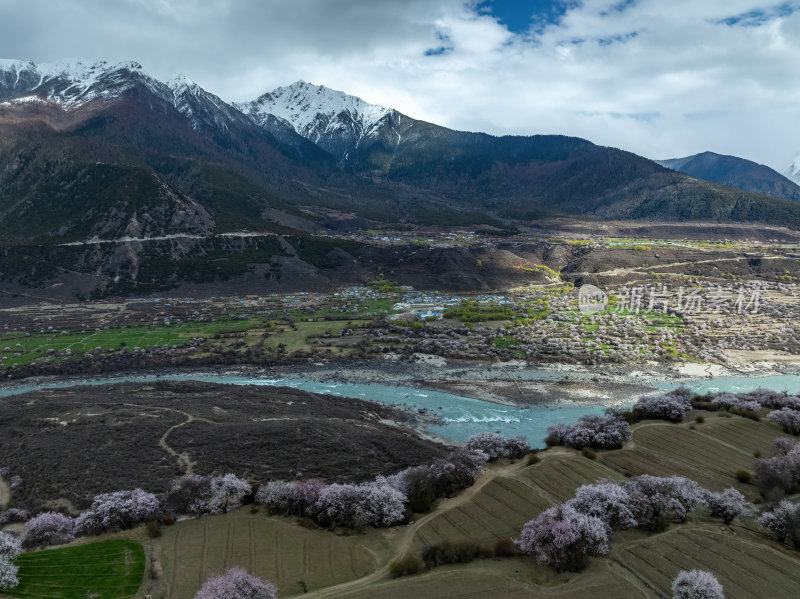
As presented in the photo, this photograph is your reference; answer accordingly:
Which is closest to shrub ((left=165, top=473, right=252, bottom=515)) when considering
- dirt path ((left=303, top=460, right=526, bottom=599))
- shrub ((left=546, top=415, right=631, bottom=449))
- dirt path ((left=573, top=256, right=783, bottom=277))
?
dirt path ((left=303, top=460, right=526, bottom=599))

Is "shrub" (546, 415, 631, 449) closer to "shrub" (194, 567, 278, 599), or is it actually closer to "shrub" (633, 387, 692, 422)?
"shrub" (633, 387, 692, 422)

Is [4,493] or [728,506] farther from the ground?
[728,506]

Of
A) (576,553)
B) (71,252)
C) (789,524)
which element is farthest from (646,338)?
(71,252)

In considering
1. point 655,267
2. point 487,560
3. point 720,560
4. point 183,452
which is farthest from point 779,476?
point 655,267

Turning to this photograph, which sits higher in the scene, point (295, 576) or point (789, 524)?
point (789, 524)

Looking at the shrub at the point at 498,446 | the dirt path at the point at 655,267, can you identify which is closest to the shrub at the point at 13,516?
the shrub at the point at 498,446

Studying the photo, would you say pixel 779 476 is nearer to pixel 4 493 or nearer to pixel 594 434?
pixel 594 434

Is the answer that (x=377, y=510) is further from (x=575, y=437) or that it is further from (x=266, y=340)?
(x=266, y=340)
